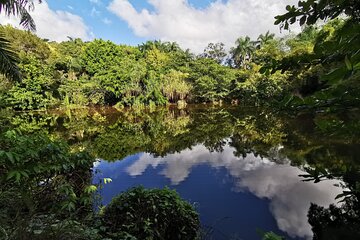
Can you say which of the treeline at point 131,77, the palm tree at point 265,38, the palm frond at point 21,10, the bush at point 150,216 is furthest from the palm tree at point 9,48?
the palm tree at point 265,38

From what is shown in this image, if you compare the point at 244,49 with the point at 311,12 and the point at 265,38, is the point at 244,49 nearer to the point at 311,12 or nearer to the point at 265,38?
the point at 265,38

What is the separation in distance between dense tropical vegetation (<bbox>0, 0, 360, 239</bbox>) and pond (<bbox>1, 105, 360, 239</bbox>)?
0.14 meters

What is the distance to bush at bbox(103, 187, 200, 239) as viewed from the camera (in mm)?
4059

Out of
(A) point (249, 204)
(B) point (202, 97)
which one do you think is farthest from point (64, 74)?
(A) point (249, 204)

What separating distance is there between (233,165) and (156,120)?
1252 centimetres

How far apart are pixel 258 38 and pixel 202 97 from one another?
1280 cm

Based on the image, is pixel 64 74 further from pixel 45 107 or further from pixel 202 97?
pixel 202 97

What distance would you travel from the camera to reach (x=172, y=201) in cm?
463

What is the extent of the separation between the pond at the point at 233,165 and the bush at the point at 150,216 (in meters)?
0.48

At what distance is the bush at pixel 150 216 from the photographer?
4059 millimetres

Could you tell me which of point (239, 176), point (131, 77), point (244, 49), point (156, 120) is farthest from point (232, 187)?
point (244, 49)

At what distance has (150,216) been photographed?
4.26 m

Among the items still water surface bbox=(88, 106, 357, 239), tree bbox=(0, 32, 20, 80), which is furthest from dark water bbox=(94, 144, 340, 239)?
tree bbox=(0, 32, 20, 80)

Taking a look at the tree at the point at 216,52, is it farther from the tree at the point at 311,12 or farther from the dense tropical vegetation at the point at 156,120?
the tree at the point at 311,12
